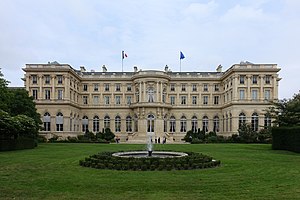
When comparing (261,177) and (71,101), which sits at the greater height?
(71,101)

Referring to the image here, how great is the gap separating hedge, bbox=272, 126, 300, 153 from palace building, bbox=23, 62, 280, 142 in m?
21.5

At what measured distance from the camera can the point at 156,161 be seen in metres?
16.2

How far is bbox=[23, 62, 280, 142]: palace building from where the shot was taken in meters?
56.2

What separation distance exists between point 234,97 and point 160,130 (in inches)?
625

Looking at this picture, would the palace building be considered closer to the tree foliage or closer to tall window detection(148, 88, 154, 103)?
tall window detection(148, 88, 154, 103)

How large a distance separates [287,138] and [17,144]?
29.5m

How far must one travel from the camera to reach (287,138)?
32.2 meters

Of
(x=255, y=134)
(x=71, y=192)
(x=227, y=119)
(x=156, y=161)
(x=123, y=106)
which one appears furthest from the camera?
(x=123, y=106)

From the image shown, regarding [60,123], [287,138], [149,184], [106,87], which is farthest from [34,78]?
[149,184]

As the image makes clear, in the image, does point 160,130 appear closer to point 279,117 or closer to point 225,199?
point 279,117

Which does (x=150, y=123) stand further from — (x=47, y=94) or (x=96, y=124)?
(x=47, y=94)

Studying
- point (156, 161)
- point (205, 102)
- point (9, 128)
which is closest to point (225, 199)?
point (156, 161)

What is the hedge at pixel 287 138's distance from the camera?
30328mm

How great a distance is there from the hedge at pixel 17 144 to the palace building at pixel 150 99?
67.8ft
